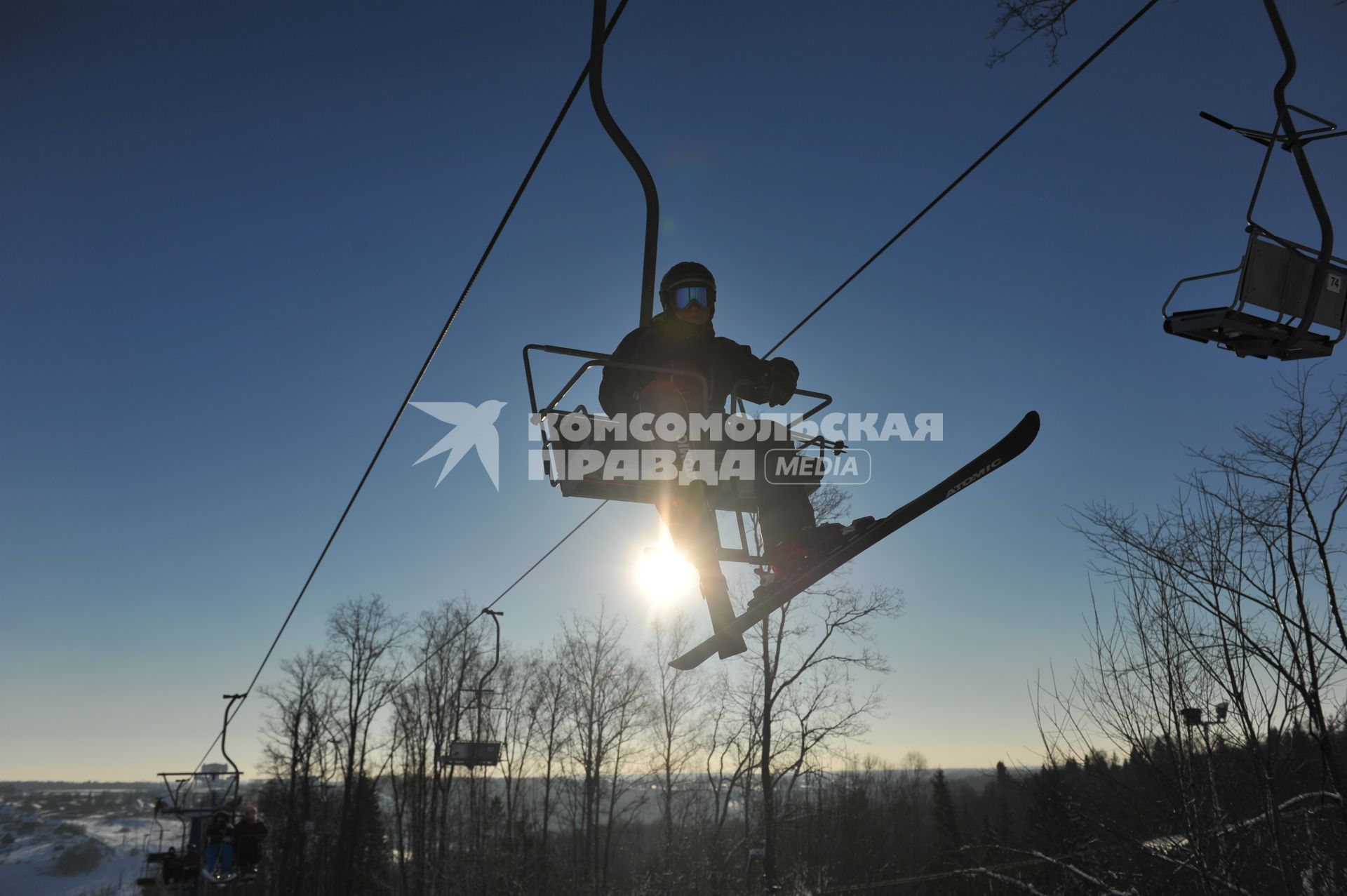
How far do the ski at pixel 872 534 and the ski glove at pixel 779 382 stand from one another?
0.95 meters

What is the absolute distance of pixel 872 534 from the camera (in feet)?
13.6

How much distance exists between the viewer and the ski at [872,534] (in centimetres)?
386

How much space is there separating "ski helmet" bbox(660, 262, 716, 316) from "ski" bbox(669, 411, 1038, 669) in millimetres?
1648

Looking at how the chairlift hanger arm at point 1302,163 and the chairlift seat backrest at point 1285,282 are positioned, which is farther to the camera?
the chairlift seat backrest at point 1285,282

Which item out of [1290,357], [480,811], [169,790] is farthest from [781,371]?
[480,811]

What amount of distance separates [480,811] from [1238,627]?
1178 inches

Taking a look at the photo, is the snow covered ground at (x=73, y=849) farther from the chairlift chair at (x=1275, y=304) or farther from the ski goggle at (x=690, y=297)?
the chairlift chair at (x=1275, y=304)

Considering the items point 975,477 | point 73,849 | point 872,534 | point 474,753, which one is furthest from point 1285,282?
point 73,849

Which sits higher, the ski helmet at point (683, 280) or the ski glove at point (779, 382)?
the ski helmet at point (683, 280)

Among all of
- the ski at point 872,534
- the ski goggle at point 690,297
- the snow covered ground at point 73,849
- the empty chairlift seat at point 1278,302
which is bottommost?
the snow covered ground at point 73,849

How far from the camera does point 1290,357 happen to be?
4008mm

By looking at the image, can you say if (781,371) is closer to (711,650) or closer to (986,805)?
(711,650)

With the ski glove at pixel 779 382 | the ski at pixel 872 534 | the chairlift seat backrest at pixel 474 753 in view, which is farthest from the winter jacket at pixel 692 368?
the chairlift seat backrest at pixel 474 753

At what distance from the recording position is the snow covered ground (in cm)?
12975
